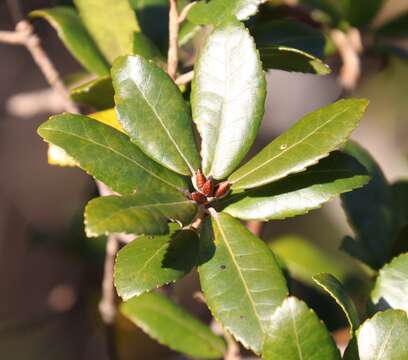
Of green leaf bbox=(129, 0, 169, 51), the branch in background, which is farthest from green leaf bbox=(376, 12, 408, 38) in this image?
green leaf bbox=(129, 0, 169, 51)

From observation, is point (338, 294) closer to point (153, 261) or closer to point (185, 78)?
point (153, 261)

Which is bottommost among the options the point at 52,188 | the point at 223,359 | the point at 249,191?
the point at 52,188

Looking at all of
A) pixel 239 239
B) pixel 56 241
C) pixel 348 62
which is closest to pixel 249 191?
pixel 239 239

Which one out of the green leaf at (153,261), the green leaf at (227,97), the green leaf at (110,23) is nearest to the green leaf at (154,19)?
the green leaf at (110,23)

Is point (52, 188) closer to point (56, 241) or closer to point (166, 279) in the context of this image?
point (56, 241)

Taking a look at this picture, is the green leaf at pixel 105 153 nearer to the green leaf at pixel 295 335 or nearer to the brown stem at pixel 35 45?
the green leaf at pixel 295 335

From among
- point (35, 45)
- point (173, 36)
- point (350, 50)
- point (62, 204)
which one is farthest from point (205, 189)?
point (62, 204)

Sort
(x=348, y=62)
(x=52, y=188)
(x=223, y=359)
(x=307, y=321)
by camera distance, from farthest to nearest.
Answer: (x=52, y=188)
(x=348, y=62)
(x=223, y=359)
(x=307, y=321)

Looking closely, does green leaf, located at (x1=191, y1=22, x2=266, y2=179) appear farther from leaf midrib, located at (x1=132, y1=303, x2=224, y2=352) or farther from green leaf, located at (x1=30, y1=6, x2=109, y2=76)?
leaf midrib, located at (x1=132, y1=303, x2=224, y2=352)
